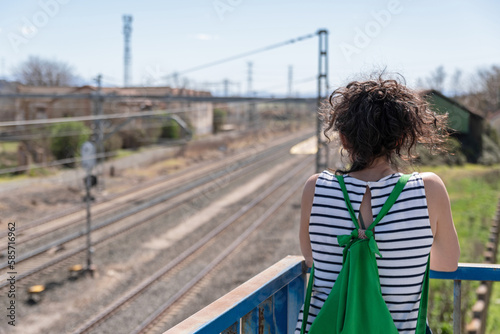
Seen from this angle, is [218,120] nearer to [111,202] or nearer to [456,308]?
[111,202]

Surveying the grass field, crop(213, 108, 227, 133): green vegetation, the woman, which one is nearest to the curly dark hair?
the woman

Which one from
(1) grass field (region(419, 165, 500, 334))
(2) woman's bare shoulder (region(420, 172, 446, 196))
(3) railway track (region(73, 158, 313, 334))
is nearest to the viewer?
(2) woman's bare shoulder (region(420, 172, 446, 196))

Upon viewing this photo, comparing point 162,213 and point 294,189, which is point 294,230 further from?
point 294,189

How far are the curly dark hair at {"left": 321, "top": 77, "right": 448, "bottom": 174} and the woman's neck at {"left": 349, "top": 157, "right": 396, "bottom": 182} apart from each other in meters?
0.02

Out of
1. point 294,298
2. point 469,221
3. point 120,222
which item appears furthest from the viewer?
point 469,221

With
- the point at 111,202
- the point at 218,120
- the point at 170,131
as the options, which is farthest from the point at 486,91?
the point at 218,120

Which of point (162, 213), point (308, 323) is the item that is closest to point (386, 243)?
point (308, 323)

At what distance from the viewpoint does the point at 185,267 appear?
9.87 metres

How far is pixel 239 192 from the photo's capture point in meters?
17.9

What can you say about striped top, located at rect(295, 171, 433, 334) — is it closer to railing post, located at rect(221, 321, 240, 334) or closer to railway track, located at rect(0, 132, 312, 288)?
railing post, located at rect(221, 321, 240, 334)

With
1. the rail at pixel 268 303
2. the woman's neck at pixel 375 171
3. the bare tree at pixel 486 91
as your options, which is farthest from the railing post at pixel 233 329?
the bare tree at pixel 486 91

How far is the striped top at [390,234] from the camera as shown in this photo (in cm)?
148

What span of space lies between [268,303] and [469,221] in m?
13.6

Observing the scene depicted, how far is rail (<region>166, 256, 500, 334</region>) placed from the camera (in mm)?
1394
